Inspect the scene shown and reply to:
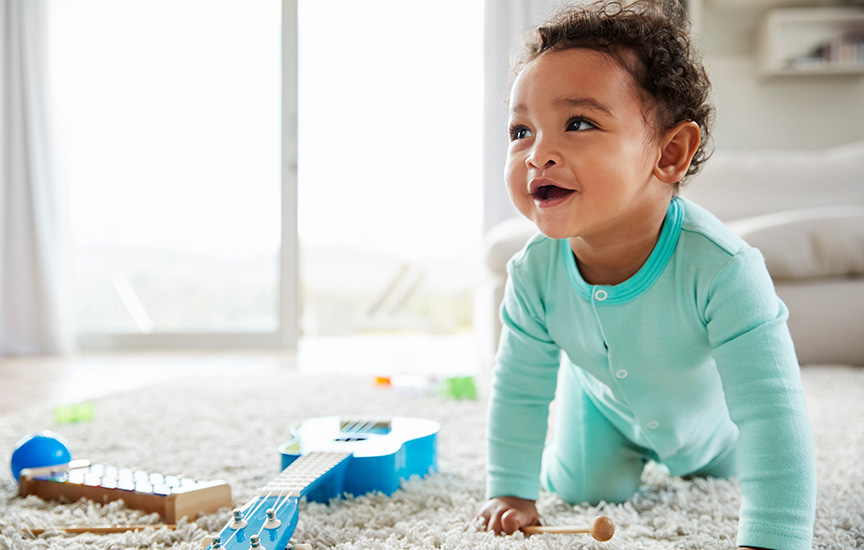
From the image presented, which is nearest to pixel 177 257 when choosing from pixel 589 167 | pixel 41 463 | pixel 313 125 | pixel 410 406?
pixel 313 125

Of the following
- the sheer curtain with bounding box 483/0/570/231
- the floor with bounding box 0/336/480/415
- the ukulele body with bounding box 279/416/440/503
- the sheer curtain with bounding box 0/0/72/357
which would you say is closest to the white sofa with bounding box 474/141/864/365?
the floor with bounding box 0/336/480/415

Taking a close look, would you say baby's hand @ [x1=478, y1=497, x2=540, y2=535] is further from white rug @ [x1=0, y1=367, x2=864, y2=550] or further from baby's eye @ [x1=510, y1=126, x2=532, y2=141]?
baby's eye @ [x1=510, y1=126, x2=532, y2=141]

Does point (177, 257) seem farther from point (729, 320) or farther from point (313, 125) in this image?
point (729, 320)

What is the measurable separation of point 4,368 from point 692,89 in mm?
2551

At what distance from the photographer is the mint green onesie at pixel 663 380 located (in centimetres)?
64

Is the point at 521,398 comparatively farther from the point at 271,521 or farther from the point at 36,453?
the point at 36,453

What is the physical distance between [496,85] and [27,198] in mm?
2044

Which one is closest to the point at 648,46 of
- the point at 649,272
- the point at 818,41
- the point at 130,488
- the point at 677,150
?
the point at 677,150

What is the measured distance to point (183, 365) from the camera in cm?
256

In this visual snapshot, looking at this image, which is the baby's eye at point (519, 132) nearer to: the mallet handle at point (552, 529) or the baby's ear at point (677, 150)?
the baby's ear at point (677, 150)

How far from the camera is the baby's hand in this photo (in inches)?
30.0

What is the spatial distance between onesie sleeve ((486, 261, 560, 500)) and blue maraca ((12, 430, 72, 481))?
1.90 feet

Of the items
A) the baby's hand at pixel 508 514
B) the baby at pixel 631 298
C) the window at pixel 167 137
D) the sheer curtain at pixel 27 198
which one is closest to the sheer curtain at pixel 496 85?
the window at pixel 167 137

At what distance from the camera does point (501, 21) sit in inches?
122
